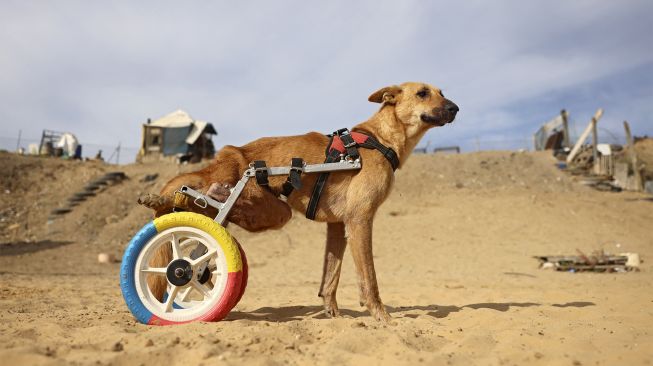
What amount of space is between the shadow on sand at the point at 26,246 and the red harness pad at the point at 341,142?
15914 mm

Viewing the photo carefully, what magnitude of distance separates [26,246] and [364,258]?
57.6 feet

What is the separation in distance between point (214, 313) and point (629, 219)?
19987 millimetres

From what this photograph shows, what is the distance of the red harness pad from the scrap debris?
352 inches

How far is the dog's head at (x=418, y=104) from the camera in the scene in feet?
15.9

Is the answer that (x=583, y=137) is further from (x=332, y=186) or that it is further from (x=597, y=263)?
(x=332, y=186)

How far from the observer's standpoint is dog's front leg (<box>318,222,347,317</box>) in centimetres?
492

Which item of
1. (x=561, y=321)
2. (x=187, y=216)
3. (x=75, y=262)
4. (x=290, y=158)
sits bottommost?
(x=75, y=262)

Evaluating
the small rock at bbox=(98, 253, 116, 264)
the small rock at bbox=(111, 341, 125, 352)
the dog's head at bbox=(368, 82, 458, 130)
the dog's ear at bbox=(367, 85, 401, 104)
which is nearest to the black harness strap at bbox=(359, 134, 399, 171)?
Result: the dog's head at bbox=(368, 82, 458, 130)

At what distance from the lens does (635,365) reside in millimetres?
2723

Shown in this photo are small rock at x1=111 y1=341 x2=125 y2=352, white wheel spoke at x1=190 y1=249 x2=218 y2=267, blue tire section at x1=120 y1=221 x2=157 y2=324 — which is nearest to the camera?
small rock at x1=111 y1=341 x2=125 y2=352

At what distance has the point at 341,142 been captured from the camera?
15.0ft

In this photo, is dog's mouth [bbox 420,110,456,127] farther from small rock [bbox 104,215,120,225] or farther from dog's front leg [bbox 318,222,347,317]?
small rock [bbox 104,215,120,225]

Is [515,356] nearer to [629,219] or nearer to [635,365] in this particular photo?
[635,365]

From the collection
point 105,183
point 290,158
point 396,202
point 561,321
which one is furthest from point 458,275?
point 105,183
